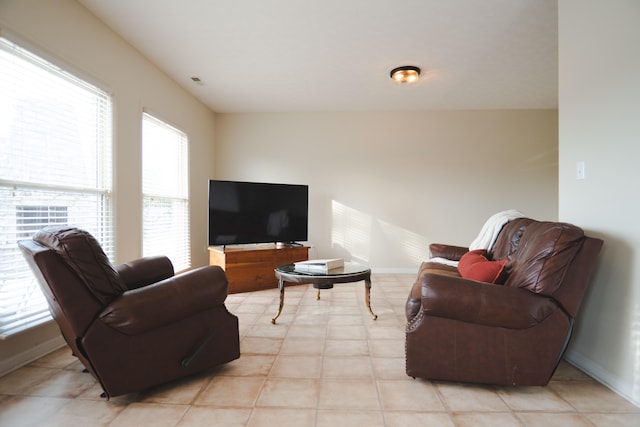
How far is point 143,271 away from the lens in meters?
2.26

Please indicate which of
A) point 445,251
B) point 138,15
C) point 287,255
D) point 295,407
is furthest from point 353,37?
point 295,407

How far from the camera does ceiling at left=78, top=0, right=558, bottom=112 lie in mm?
2547

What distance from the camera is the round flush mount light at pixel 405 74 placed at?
352cm

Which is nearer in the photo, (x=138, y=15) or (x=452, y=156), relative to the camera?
(x=138, y=15)

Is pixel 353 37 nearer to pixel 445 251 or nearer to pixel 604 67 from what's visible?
pixel 604 67

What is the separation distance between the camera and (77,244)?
4.94ft

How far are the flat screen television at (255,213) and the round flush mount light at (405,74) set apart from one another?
1783mm

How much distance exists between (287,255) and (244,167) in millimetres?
1786

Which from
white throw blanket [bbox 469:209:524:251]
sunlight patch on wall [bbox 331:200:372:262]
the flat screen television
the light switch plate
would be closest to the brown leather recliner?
the flat screen television

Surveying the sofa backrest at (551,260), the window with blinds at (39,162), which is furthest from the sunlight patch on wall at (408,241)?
the window with blinds at (39,162)

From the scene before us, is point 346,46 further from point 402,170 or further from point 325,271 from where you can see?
point 402,170

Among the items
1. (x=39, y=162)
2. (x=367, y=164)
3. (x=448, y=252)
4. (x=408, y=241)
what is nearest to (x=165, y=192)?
(x=39, y=162)

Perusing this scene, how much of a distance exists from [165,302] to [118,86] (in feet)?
7.56

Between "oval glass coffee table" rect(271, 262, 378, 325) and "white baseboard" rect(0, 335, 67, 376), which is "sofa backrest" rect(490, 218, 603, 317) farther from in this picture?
"white baseboard" rect(0, 335, 67, 376)
